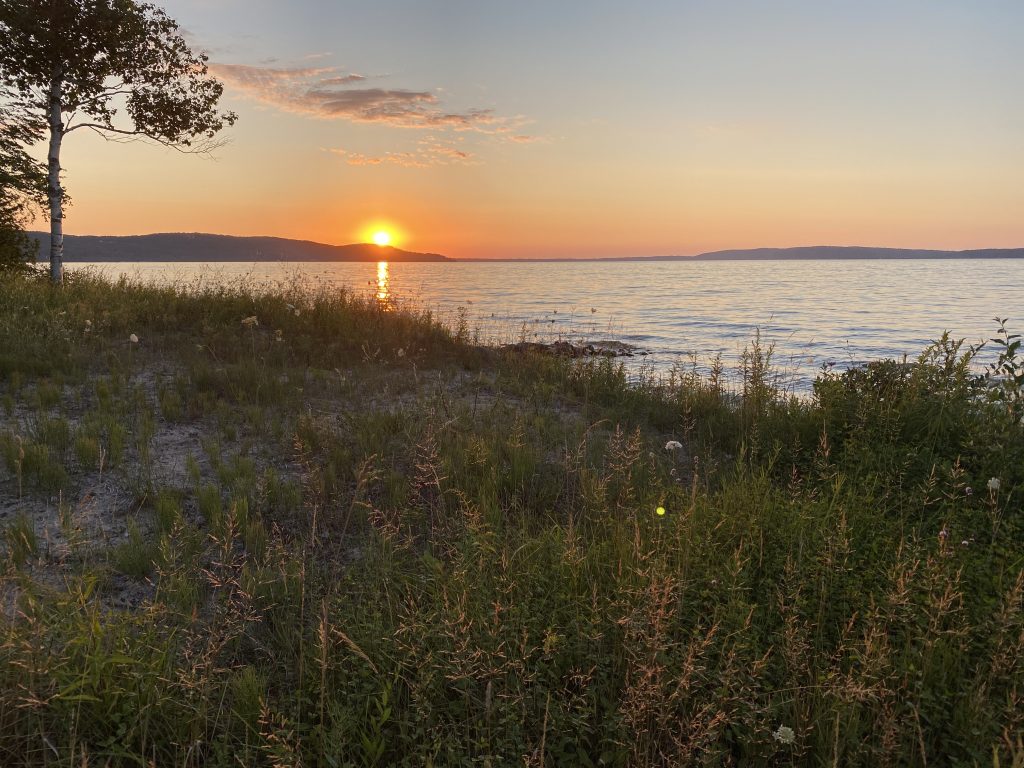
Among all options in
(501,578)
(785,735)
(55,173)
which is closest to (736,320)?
(55,173)

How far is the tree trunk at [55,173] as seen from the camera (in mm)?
14766

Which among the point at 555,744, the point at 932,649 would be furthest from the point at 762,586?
the point at 555,744

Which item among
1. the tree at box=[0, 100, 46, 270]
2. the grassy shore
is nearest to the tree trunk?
the tree at box=[0, 100, 46, 270]

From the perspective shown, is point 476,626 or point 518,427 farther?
point 518,427

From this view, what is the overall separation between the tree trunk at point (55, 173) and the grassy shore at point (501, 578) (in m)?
8.68

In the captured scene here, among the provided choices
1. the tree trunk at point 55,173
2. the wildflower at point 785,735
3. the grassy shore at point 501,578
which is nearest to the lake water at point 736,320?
the tree trunk at point 55,173

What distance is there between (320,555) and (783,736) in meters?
3.01

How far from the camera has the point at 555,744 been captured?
7.55ft

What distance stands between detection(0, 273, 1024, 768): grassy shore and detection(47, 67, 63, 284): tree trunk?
28.5 ft

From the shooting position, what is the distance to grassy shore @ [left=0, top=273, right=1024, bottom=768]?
2.26 meters

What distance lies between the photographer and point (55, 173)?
14930 mm

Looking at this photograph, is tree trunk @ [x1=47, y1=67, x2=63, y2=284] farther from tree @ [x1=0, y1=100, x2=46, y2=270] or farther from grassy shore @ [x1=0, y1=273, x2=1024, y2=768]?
grassy shore @ [x1=0, y1=273, x2=1024, y2=768]

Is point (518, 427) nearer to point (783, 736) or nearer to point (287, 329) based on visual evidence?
point (783, 736)

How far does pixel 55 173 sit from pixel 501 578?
58.9 feet
